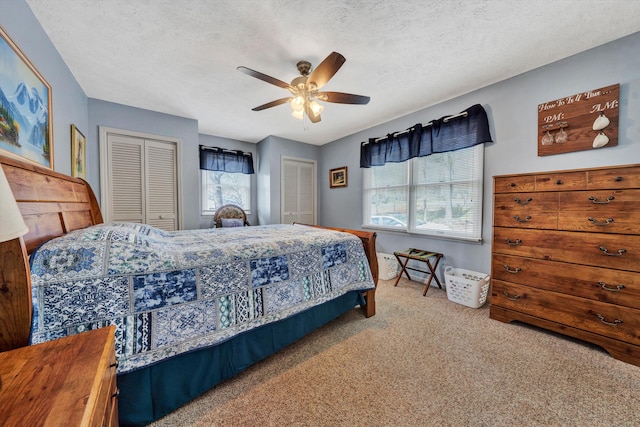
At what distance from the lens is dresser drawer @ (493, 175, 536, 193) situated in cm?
193

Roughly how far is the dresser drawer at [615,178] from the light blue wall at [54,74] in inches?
151

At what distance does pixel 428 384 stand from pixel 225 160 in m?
4.23

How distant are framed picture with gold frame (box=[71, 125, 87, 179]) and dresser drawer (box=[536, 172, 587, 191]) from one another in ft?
13.8

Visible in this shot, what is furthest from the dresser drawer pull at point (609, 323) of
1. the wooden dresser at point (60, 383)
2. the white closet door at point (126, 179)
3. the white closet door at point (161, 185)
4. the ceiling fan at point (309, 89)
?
the white closet door at point (126, 179)

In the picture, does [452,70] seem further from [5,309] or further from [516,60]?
[5,309]

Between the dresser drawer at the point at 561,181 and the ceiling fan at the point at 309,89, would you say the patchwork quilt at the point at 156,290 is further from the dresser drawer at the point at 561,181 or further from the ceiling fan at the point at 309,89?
the dresser drawer at the point at 561,181

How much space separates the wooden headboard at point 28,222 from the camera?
2.58ft

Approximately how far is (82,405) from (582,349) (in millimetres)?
2828

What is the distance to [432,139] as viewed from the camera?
2961 mm

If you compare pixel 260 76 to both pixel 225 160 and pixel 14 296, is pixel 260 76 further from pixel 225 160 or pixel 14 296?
pixel 225 160

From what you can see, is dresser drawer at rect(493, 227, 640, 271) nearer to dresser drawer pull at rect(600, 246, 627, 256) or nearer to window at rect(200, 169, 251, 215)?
dresser drawer pull at rect(600, 246, 627, 256)

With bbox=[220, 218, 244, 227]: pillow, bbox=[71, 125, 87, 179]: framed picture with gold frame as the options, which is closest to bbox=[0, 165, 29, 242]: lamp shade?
bbox=[71, 125, 87, 179]: framed picture with gold frame

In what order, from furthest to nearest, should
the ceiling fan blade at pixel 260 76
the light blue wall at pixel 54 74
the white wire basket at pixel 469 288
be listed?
1. the white wire basket at pixel 469 288
2. the ceiling fan blade at pixel 260 76
3. the light blue wall at pixel 54 74

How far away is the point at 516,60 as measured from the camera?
2105mm
